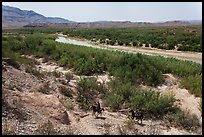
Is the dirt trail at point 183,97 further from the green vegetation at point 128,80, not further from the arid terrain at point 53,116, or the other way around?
the green vegetation at point 128,80

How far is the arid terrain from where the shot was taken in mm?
9047

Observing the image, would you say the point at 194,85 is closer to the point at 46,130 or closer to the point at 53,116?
the point at 53,116

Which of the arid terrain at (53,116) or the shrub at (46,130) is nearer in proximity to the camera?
the shrub at (46,130)

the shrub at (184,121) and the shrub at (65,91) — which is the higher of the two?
the shrub at (65,91)

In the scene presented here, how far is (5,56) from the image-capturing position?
1567cm

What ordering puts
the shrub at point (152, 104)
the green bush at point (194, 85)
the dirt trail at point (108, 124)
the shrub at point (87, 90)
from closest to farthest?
1. the dirt trail at point (108, 124)
2. the shrub at point (152, 104)
3. the shrub at point (87, 90)
4. the green bush at point (194, 85)

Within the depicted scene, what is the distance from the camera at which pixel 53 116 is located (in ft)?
32.8

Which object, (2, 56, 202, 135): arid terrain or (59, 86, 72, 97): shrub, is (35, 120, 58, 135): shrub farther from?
(59, 86, 72, 97): shrub

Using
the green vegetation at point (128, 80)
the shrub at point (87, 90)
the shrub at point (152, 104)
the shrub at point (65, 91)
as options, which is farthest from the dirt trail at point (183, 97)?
the shrub at point (65, 91)

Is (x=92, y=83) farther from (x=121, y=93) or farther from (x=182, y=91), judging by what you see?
(x=182, y=91)

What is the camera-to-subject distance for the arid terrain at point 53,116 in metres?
9.05

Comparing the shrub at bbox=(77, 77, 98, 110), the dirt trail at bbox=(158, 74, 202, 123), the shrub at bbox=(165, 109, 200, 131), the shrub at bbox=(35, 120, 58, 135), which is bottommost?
the dirt trail at bbox=(158, 74, 202, 123)

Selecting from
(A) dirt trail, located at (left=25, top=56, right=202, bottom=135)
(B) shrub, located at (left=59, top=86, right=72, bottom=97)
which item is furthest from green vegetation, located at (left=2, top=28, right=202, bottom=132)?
(A) dirt trail, located at (left=25, top=56, right=202, bottom=135)

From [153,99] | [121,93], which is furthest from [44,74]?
[153,99]
